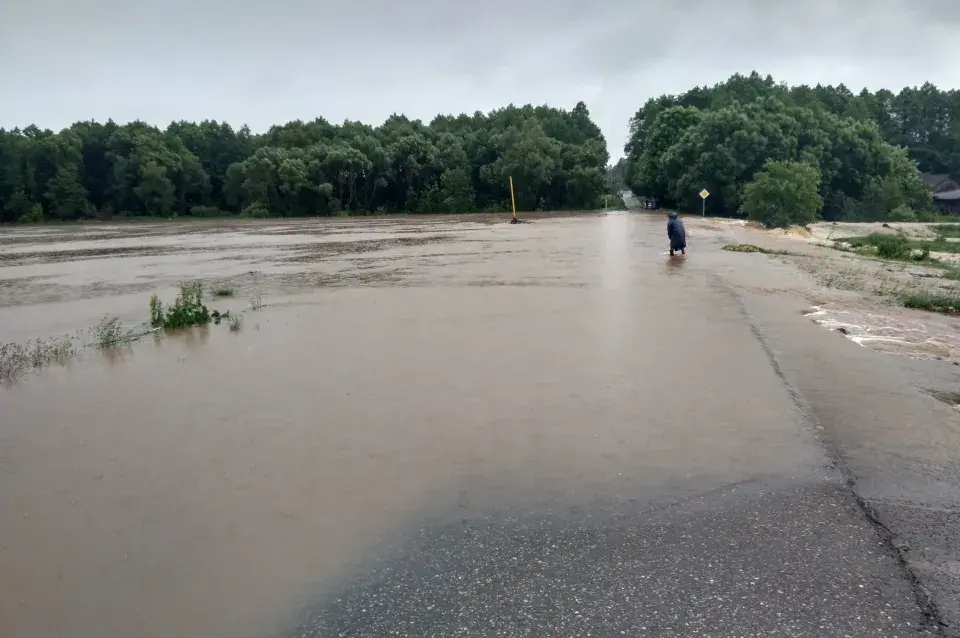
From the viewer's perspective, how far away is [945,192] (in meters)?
65.2

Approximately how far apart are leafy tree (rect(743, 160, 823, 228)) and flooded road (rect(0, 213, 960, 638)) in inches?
1267

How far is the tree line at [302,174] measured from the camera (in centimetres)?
6912

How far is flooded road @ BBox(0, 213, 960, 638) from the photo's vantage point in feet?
12.8

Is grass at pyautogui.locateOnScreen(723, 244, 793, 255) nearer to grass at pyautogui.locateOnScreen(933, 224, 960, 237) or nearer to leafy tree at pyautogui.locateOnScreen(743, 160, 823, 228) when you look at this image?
leafy tree at pyautogui.locateOnScreen(743, 160, 823, 228)

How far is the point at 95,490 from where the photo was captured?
5.70 m

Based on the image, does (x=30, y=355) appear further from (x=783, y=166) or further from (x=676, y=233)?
(x=783, y=166)

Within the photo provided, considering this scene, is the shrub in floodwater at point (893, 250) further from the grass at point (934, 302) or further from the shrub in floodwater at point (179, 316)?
the shrub in floodwater at point (179, 316)

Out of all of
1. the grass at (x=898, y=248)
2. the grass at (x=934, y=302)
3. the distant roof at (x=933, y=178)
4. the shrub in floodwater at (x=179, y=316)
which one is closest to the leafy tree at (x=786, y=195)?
the grass at (x=898, y=248)

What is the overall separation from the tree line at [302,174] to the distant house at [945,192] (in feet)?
105

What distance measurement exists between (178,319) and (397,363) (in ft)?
17.5

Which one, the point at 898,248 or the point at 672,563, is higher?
the point at 898,248

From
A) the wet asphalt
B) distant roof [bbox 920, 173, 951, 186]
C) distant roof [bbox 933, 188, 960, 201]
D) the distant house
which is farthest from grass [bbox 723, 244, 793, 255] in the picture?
distant roof [bbox 920, 173, 951, 186]

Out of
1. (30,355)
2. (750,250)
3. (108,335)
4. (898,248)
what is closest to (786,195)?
(898,248)

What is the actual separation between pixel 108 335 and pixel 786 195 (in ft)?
129
